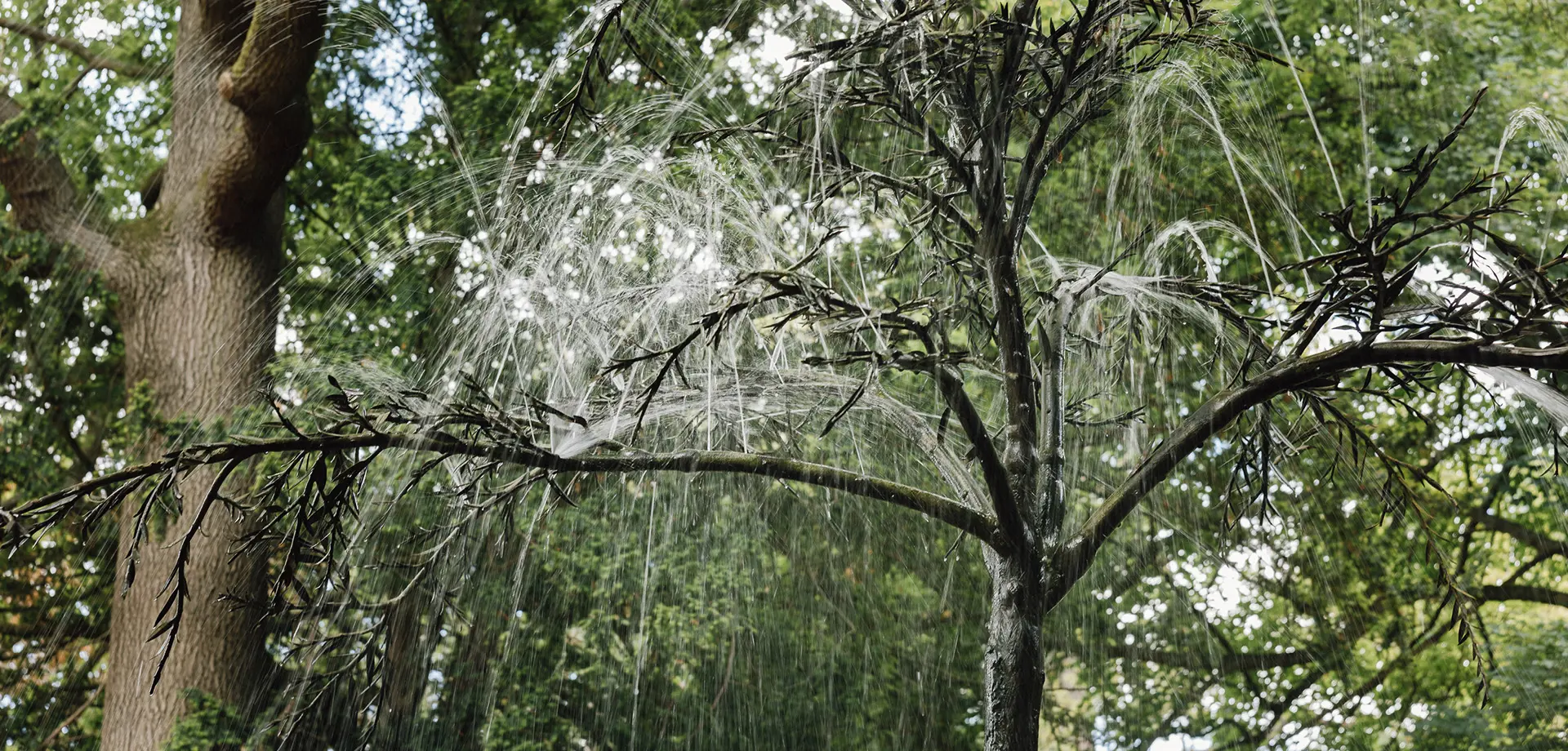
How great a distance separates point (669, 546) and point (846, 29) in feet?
15.3

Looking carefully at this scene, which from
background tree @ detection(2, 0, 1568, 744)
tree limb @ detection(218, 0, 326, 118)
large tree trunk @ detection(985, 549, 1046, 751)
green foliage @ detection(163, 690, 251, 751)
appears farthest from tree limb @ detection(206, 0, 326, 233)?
large tree trunk @ detection(985, 549, 1046, 751)

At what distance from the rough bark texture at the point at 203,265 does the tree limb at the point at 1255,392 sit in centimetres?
464

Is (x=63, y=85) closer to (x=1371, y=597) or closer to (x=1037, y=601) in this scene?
(x=1037, y=601)

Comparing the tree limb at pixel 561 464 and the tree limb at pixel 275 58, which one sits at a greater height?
the tree limb at pixel 275 58

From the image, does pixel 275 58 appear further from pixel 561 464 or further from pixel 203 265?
pixel 561 464

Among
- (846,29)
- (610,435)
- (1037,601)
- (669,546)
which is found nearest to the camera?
(1037,601)

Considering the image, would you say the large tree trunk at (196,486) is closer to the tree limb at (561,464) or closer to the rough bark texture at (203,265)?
the rough bark texture at (203,265)

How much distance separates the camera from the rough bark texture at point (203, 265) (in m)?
6.25

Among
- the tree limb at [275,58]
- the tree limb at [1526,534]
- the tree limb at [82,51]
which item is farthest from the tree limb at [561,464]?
the tree limb at [1526,534]

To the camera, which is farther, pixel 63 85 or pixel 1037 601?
pixel 63 85

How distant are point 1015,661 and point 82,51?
810 cm

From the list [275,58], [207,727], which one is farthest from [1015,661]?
[275,58]

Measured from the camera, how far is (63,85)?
8.37m

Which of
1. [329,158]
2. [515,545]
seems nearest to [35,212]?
[329,158]
